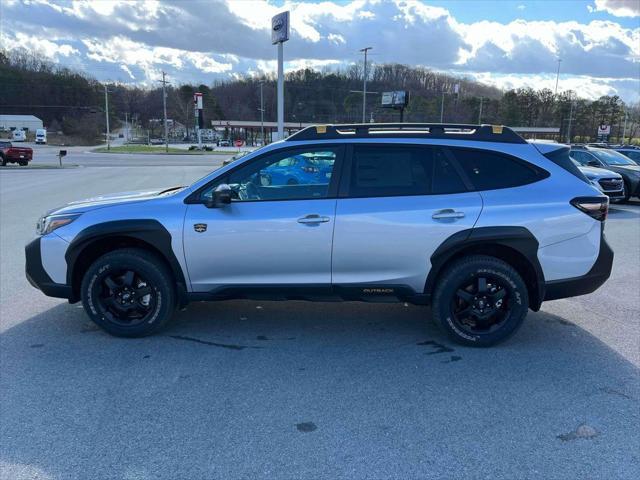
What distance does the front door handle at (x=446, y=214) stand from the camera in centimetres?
412

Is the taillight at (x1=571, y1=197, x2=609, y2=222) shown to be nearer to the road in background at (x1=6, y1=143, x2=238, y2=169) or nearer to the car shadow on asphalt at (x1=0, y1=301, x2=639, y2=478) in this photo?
the car shadow on asphalt at (x1=0, y1=301, x2=639, y2=478)

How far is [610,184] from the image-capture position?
13.6 m

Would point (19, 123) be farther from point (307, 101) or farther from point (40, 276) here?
point (40, 276)

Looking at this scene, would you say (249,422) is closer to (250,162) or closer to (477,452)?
(477,452)

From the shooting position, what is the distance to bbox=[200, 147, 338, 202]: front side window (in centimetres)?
429

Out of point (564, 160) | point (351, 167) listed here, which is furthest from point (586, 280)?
point (351, 167)

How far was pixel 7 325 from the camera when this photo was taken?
4.77 meters

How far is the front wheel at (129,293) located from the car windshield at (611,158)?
51.2ft

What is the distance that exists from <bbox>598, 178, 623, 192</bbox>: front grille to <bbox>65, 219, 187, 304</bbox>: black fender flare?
1278 cm

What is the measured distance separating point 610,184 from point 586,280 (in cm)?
1095

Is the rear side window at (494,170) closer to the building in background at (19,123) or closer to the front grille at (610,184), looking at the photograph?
the front grille at (610,184)

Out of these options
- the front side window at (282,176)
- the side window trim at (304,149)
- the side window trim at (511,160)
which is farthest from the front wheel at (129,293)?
the side window trim at (511,160)

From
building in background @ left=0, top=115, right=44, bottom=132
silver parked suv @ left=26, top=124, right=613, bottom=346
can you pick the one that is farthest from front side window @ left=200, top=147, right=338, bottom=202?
building in background @ left=0, top=115, right=44, bottom=132

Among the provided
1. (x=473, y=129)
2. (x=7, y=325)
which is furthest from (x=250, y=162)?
(x=7, y=325)
